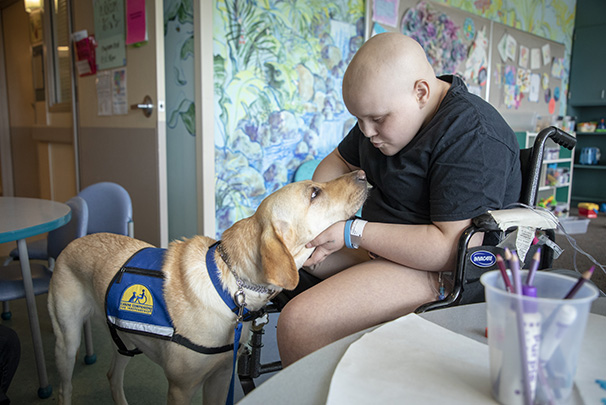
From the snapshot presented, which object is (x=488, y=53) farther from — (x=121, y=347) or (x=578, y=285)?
(x=578, y=285)

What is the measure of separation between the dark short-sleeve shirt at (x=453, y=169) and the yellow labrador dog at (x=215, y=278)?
0.46 feet

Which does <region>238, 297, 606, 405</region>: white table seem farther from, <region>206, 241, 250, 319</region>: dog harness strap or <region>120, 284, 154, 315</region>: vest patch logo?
<region>120, 284, 154, 315</region>: vest patch logo

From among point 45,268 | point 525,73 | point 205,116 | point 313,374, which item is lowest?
point 45,268

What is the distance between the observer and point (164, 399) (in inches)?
67.9

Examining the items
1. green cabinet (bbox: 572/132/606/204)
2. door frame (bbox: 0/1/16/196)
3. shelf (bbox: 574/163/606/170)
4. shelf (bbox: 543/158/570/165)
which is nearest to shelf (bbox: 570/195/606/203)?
green cabinet (bbox: 572/132/606/204)

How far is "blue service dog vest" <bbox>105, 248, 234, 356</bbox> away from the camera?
43.8 inches

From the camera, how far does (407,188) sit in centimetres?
116

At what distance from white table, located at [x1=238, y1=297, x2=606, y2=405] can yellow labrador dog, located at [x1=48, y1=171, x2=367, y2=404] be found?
45cm

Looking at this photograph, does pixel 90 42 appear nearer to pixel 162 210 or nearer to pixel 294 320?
pixel 162 210

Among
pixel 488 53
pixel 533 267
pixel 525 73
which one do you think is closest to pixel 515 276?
pixel 533 267

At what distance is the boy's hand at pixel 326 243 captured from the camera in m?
1.16

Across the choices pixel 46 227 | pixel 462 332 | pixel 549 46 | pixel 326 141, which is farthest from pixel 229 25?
pixel 549 46

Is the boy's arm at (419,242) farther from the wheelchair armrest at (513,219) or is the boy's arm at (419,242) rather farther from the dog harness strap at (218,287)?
the dog harness strap at (218,287)

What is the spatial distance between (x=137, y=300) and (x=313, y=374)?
774 millimetres
